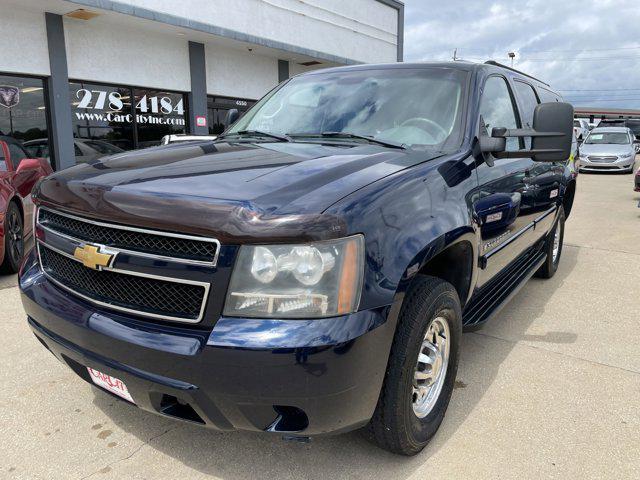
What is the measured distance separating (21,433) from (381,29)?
62.4 ft

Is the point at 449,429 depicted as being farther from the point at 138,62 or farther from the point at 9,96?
the point at 138,62

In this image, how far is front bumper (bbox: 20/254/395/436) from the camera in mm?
1709

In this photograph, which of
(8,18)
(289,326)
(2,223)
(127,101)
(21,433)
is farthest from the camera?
(127,101)

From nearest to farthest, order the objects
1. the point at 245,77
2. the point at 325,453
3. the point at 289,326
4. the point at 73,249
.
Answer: the point at 289,326 → the point at 73,249 → the point at 325,453 → the point at 245,77

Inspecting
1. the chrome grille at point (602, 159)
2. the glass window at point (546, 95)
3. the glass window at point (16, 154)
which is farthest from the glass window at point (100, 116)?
the chrome grille at point (602, 159)

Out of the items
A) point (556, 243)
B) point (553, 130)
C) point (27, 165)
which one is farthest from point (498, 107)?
point (27, 165)

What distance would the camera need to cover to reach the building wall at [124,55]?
1059 cm

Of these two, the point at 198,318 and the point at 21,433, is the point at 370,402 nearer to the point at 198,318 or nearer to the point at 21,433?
the point at 198,318

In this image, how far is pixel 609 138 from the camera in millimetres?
19359

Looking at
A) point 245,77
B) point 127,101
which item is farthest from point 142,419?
point 245,77

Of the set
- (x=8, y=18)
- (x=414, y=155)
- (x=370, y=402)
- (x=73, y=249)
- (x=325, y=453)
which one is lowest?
(x=325, y=453)

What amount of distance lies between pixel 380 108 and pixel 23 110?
9429mm

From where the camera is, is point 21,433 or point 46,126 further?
point 46,126

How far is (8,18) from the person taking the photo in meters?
9.37
